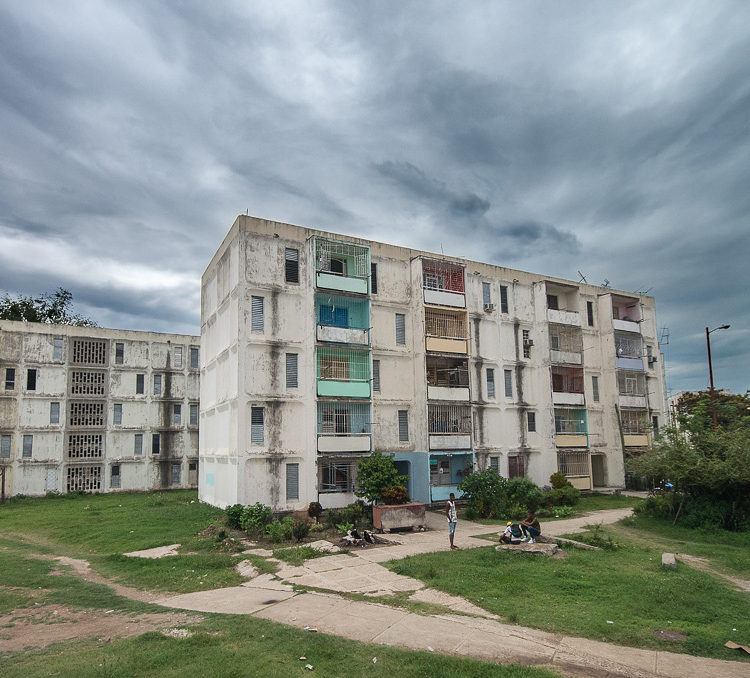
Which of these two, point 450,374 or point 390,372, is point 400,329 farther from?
point 450,374

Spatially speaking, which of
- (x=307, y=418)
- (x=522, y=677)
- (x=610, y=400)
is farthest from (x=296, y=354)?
(x=610, y=400)

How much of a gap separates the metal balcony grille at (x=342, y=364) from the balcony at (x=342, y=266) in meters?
3.24

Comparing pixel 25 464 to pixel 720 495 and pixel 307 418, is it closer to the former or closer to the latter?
pixel 307 418

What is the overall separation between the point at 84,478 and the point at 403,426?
27950 mm

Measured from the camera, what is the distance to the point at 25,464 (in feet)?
139

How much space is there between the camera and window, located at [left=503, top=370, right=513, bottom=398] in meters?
36.0

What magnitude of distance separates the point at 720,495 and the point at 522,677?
65.2 feet

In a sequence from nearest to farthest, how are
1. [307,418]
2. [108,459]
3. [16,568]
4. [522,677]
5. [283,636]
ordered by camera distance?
[522,677] < [283,636] < [16,568] < [307,418] < [108,459]

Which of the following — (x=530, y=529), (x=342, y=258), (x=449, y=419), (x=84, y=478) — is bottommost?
(x=530, y=529)

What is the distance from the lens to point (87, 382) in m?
45.5

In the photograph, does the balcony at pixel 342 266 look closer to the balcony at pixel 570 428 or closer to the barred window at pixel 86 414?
the balcony at pixel 570 428

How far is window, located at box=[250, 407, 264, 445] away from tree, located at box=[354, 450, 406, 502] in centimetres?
494

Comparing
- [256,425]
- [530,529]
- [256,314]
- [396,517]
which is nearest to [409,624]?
[530,529]

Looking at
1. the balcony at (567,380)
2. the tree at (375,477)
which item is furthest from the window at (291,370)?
the balcony at (567,380)
